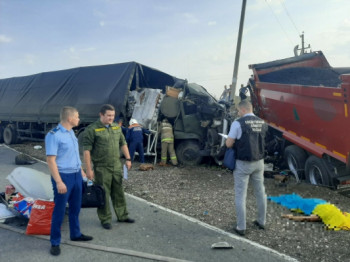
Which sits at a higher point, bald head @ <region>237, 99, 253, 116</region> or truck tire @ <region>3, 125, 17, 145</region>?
bald head @ <region>237, 99, 253, 116</region>

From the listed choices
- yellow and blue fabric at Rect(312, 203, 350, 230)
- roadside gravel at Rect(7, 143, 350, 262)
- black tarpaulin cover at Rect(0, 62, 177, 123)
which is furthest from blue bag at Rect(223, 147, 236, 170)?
black tarpaulin cover at Rect(0, 62, 177, 123)

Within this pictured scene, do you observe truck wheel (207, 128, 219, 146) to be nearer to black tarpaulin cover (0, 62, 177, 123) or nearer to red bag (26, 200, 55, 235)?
black tarpaulin cover (0, 62, 177, 123)

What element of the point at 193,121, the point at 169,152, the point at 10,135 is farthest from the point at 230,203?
the point at 10,135

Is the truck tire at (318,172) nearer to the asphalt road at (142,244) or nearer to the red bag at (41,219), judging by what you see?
the asphalt road at (142,244)

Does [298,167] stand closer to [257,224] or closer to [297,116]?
[297,116]

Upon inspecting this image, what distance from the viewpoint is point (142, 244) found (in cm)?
367

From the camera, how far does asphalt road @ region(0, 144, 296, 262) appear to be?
10.9ft

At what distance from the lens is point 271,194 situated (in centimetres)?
564

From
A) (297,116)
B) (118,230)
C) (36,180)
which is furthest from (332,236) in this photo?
(36,180)

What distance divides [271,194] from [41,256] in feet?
12.8

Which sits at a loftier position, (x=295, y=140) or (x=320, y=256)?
Answer: (x=295, y=140)

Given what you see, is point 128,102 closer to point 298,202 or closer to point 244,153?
point 298,202

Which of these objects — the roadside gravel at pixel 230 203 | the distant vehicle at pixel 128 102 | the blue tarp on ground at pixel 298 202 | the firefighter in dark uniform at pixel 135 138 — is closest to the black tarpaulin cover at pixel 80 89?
the distant vehicle at pixel 128 102

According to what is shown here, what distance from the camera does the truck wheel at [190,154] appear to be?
27.0 ft
